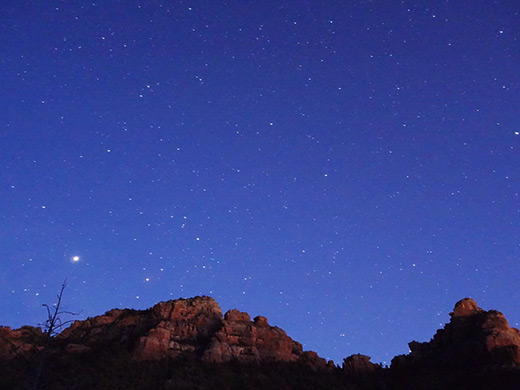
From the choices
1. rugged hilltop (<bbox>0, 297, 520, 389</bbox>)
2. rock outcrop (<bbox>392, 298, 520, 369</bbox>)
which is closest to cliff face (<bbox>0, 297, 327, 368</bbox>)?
rugged hilltop (<bbox>0, 297, 520, 389</bbox>)

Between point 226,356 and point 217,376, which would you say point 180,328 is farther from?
point 217,376

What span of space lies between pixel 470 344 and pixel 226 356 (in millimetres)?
24847

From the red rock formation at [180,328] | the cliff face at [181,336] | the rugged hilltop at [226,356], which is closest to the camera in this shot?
the rugged hilltop at [226,356]

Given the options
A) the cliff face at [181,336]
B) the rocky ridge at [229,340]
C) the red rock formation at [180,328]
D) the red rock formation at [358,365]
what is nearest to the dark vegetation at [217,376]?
the red rock formation at [358,365]

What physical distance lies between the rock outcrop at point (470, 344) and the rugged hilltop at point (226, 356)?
103 mm

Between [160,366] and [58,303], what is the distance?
22292mm

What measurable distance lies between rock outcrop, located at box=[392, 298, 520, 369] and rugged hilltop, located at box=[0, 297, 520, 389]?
103 millimetres

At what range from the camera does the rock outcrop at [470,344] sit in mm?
35375

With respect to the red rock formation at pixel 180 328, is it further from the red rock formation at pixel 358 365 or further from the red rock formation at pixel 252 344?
the red rock formation at pixel 358 365

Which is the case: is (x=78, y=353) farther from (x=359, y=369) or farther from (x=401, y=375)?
(x=401, y=375)

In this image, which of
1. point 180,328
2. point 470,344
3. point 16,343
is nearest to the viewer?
point 470,344

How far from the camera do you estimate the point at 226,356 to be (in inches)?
1667

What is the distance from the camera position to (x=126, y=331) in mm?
46844

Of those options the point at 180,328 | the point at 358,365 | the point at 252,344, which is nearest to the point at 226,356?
the point at 252,344
